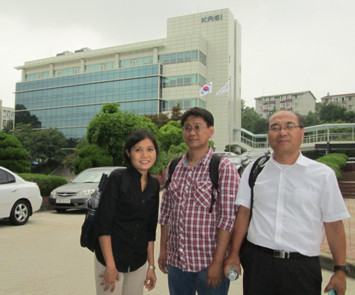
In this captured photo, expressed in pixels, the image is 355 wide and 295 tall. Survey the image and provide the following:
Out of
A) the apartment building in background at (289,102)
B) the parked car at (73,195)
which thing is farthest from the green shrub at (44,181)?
the apartment building in background at (289,102)

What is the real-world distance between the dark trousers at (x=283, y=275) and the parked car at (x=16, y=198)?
7152 millimetres

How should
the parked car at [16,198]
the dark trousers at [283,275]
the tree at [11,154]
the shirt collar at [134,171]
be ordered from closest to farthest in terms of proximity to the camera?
the dark trousers at [283,275] → the shirt collar at [134,171] → the parked car at [16,198] → the tree at [11,154]

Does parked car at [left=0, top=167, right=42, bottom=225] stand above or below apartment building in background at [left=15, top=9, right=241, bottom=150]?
below

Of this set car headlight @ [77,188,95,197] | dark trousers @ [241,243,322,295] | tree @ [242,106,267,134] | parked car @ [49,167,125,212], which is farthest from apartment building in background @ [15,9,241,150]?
dark trousers @ [241,243,322,295]

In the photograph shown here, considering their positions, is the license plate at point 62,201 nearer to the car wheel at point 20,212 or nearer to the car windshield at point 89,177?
the car windshield at point 89,177

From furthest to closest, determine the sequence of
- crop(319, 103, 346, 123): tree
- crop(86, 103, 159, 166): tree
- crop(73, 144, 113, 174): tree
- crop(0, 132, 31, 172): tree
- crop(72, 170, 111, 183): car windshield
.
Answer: crop(319, 103, 346, 123): tree → crop(86, 103, 159, 166): tree → crop(73, 144, 113, 174): tree → crop(0, 132, 31, 172): tree → crop(72, 170, 111, 183): car windshield

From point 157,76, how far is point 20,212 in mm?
49291

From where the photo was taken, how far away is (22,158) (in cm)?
1353

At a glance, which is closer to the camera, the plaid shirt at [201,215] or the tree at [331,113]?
the plaid shirt at [201,215]

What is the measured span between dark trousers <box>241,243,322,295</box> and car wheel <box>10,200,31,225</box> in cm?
733

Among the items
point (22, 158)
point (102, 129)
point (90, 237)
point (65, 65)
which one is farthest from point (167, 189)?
point (65, 65)

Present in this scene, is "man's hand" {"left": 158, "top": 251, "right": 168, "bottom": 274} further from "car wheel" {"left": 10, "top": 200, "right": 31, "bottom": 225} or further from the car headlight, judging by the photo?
the car headlight

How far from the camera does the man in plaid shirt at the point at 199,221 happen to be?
7.72 feet

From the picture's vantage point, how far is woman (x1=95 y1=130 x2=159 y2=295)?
7.57ft
